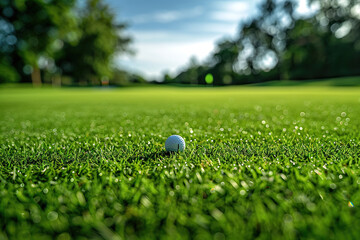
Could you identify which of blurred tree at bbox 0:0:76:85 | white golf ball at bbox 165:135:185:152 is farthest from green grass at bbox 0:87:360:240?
blurred tree at bbox 0:0:76:85

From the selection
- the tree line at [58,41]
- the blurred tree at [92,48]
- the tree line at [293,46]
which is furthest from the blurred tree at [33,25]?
the tree line at [293,46]

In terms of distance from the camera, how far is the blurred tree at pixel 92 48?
47.1 metres

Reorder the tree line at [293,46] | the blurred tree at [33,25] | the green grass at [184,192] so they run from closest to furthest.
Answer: the green grass at [184,192] → the blurred tree at [33,25] → the tree line at [293,46]

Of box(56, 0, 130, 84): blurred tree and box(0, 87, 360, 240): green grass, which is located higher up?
Answer: box(56, 0, 130, 84): blurred tree

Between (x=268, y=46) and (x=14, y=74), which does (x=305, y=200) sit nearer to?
(x=14, y=74)

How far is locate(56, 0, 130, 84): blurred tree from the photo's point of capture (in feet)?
154

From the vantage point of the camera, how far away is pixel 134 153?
232 centimetres

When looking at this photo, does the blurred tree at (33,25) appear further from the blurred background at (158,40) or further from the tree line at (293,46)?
the tree line at (293,46)

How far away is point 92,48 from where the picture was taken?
46719 mm

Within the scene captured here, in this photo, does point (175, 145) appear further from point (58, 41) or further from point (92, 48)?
point (92, 48)

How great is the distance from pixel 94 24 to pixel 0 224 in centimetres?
5333

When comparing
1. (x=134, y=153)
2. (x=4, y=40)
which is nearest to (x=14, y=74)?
(x=4, y=40)

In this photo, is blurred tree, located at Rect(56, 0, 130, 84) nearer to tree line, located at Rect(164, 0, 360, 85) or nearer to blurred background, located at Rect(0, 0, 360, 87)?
blurred background, located at Rect(0, 0, 360, 87)

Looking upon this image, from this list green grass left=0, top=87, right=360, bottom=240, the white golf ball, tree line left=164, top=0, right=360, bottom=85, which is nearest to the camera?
green grass left=0, top=87, right=360, bottom=240
